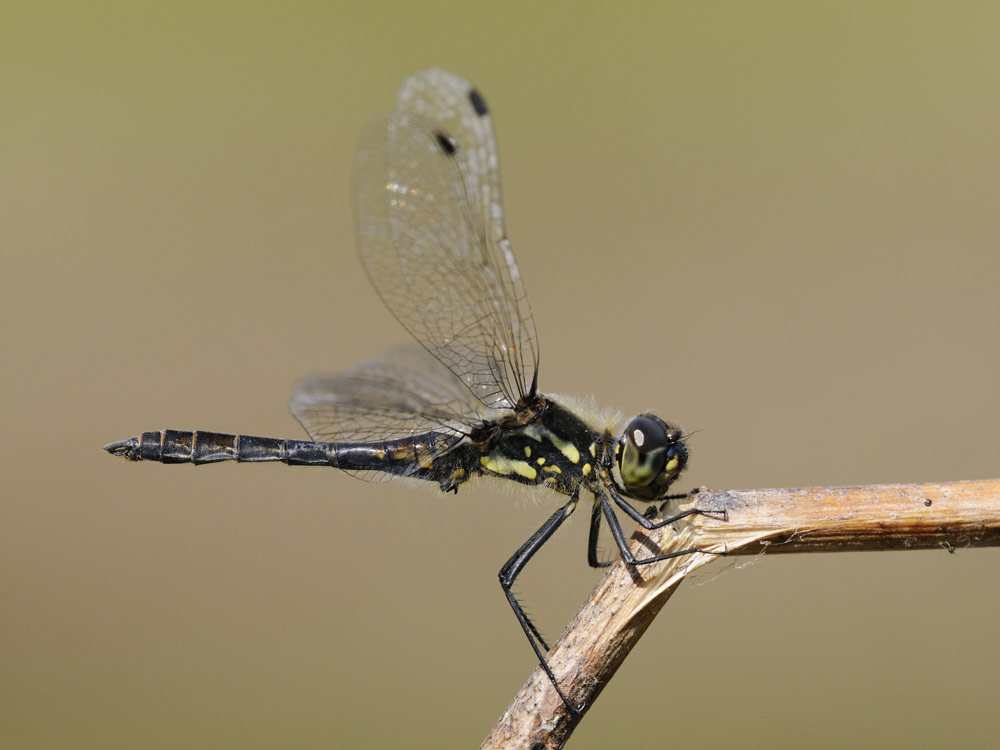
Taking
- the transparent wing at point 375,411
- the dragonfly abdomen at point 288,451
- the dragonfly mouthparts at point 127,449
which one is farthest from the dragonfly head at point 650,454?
the dragonfly mouthparts at point 127,449

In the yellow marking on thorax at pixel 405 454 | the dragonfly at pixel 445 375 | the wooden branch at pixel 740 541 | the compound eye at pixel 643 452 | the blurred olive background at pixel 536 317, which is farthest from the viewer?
the blurred olive background at pixel 536 317

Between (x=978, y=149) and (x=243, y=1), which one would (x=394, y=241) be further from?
(x=243, y=1)

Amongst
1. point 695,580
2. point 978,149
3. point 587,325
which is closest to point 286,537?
point 587,325

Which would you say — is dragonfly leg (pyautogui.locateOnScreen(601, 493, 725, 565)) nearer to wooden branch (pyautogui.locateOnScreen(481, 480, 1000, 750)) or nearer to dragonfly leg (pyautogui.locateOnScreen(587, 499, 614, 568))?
wooden branch (pyautogui.locateOnScreen(481, 480, 1000, 750))

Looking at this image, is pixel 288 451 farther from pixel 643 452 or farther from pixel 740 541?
pixel 740 541

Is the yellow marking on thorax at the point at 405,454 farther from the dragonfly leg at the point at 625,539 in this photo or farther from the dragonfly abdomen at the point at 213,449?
the dragonfly leg at the point at 625,539

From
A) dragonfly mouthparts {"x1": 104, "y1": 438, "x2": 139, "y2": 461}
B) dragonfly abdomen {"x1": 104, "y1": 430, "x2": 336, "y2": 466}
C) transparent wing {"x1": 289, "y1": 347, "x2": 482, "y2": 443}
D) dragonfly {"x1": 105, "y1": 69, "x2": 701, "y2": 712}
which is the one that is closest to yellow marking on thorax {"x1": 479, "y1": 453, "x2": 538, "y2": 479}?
dragonfly {"x1": 105, "y1": 69, "x2": 701, "y2": 712}

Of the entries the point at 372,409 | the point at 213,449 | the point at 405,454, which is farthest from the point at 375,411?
the point at 213,449
